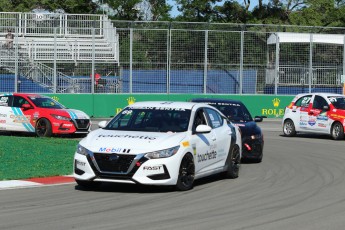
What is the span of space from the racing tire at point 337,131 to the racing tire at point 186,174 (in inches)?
529

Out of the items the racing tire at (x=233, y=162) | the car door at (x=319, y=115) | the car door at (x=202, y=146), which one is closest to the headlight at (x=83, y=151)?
the car door at (x=202, y=146)

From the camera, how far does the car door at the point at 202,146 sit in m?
13.3

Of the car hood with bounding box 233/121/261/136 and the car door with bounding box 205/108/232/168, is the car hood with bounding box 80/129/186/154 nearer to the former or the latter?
the car door with bounding box 205/108/232/168

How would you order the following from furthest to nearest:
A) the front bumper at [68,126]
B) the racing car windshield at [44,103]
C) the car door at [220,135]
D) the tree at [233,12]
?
the tree at [233,12]
the racing car windshield at [44,103]
the front bumper at [68,126]
the car door at [220,135]

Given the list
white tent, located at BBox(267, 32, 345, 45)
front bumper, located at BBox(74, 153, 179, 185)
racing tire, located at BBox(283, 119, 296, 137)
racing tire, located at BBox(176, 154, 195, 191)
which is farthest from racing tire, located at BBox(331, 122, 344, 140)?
white tent, located at BBox(267, 32, 345, 45)

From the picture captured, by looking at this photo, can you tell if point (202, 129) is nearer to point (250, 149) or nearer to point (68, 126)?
point (250, 149)

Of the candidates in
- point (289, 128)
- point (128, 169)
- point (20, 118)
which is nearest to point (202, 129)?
point (128, 169)

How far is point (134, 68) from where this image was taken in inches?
1502

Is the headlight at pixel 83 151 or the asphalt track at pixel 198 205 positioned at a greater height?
the headlight at pixel 83 151

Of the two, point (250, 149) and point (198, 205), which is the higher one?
point (250, 149)

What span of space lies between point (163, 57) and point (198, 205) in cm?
2745

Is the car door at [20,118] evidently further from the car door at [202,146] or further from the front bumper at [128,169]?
the front bumper at [128,169]

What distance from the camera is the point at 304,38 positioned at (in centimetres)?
4031

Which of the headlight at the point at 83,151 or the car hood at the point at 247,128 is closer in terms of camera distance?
the headlight at the point at 83,151
